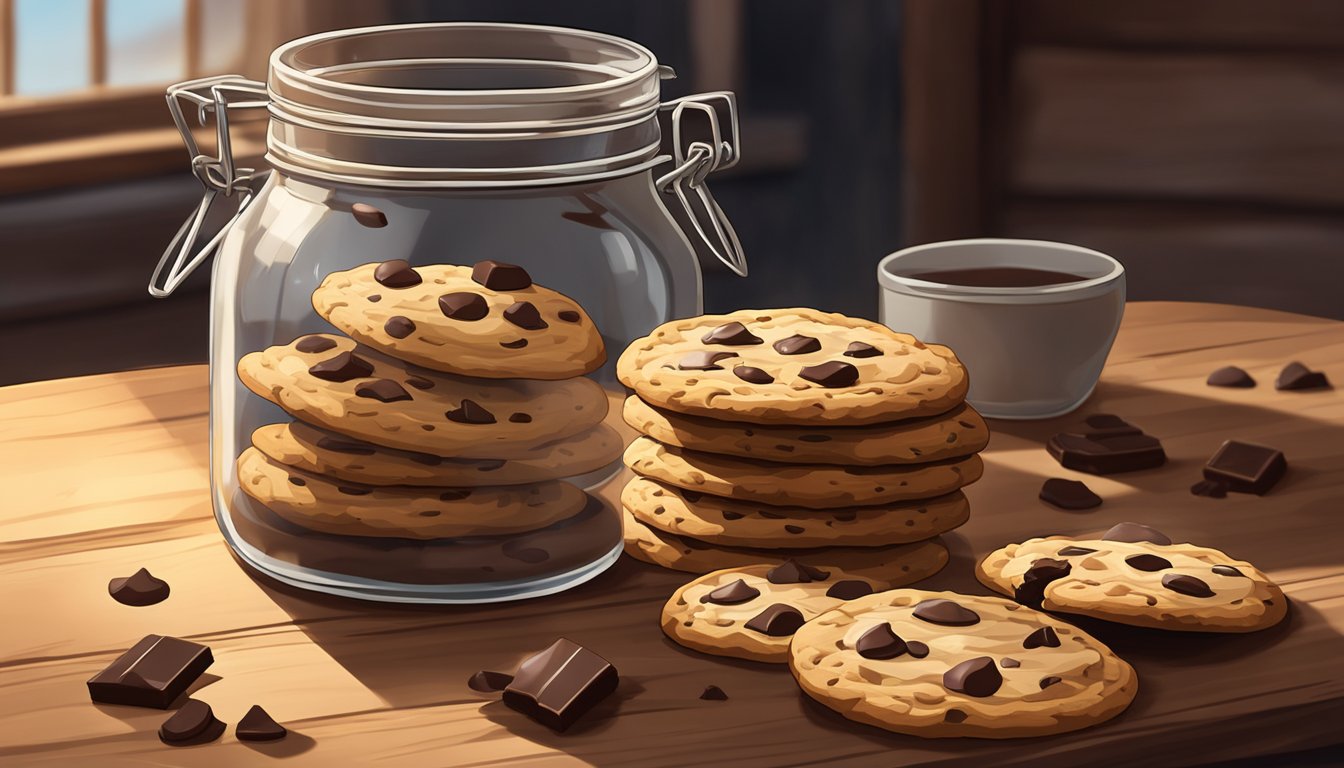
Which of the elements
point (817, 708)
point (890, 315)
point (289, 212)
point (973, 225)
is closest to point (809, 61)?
point (973, 225)

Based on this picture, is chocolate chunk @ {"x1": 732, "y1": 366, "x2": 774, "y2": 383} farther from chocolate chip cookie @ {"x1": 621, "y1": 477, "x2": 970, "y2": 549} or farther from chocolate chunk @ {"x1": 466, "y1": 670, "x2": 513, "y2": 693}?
chocolate chunk @ {"x1": 466, "y1": 670, "x2": 513, "y2": 693}

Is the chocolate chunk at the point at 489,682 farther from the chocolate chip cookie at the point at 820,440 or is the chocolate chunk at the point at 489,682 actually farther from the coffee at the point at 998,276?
the coffee at the point at 998,276

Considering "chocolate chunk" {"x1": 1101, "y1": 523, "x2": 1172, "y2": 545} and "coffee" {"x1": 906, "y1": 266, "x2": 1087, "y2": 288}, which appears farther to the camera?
"coffee" {"x1": 906, "y1": 266, "x2": 1087, "y2": 288}

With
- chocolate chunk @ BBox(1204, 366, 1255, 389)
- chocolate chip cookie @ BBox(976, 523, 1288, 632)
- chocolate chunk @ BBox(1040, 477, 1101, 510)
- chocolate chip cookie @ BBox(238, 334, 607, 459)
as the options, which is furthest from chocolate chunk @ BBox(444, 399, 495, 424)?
chocolate chunk @ BBox(1204, 366, 1255, 389)

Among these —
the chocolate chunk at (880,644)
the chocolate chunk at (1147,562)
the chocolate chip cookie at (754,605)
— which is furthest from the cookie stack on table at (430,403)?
the chocolate chunk at (1147,562)

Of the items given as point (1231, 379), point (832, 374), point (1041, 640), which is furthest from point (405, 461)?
point (1231, 379)

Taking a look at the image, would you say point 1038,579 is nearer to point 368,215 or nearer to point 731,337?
point 731,337

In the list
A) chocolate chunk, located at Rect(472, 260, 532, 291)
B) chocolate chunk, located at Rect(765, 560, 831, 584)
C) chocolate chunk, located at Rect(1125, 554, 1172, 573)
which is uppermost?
chocolate chunk, located at Rect(472, 260, 532, 291)
